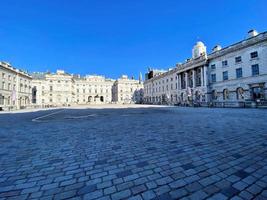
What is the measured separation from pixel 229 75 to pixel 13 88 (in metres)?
57.1

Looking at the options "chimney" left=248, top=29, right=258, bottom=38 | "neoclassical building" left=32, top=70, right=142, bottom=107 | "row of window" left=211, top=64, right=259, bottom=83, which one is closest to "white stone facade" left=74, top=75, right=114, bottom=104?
"neoclassical building" left=32, top=70, right=142, bottom=107

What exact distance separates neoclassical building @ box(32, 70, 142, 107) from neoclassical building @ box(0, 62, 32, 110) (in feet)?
80.1

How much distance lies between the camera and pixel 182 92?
156 ft

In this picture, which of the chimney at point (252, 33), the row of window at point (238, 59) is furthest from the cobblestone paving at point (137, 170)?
the chimney at point (252, 33)

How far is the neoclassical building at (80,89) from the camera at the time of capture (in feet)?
271

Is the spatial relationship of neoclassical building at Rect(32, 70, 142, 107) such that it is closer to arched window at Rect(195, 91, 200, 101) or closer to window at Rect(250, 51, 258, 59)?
arched window at Rect(195, 91, 200, 101)

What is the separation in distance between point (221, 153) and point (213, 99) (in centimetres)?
3530

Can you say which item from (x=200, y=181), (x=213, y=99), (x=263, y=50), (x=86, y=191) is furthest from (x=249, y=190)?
(x=213, y=99)

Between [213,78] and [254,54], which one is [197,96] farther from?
[254,54]

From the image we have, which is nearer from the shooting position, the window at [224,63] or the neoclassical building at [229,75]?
the neoclassical building at [229,75]

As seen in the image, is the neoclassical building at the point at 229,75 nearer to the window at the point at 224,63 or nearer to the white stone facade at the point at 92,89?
the window at the point at 224,63

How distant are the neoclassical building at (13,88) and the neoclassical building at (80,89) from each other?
2440cm

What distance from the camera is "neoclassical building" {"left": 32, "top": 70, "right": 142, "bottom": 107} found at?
82562 millimetres

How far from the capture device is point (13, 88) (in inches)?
1831
